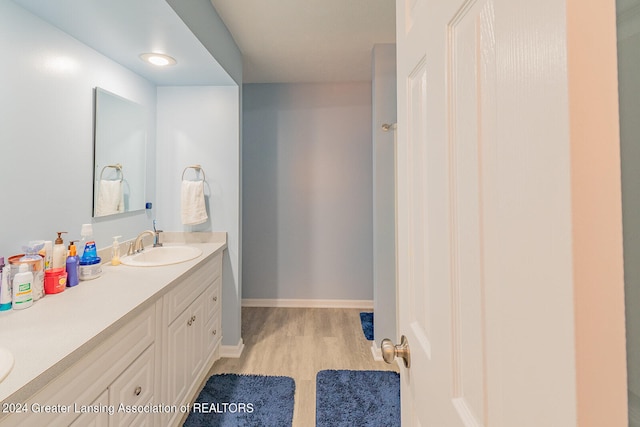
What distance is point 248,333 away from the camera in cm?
272

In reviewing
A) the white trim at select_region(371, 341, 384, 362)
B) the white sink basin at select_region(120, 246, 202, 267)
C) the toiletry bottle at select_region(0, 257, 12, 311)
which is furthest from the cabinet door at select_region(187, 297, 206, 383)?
the white trim at select_region(371, 341, 384, 362)

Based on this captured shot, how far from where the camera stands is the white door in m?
0.24

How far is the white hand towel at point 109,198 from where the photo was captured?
180cm

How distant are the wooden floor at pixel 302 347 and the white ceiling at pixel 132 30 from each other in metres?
2.07

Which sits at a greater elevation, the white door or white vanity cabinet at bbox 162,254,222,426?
the white door

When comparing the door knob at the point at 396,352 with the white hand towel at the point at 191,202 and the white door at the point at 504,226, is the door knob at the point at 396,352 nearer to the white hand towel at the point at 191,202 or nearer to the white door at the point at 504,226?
the white door at the point at 504,226

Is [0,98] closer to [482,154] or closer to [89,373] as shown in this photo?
[89,373]

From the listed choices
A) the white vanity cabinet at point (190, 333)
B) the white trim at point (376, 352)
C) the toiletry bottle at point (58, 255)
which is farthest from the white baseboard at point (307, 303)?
the toiletry bottle at point (58, 255)

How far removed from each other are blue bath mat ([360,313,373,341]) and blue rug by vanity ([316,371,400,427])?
52 centimetres

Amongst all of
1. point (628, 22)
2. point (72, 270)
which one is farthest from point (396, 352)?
point (72, 270)

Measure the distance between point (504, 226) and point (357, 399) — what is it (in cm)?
189

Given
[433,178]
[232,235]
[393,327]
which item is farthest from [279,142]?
[433,178]

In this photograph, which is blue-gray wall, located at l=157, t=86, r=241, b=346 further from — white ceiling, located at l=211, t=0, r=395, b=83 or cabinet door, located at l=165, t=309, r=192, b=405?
cabinet door, located at l=165, t=309, r=192, b=405

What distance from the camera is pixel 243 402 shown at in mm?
1801
